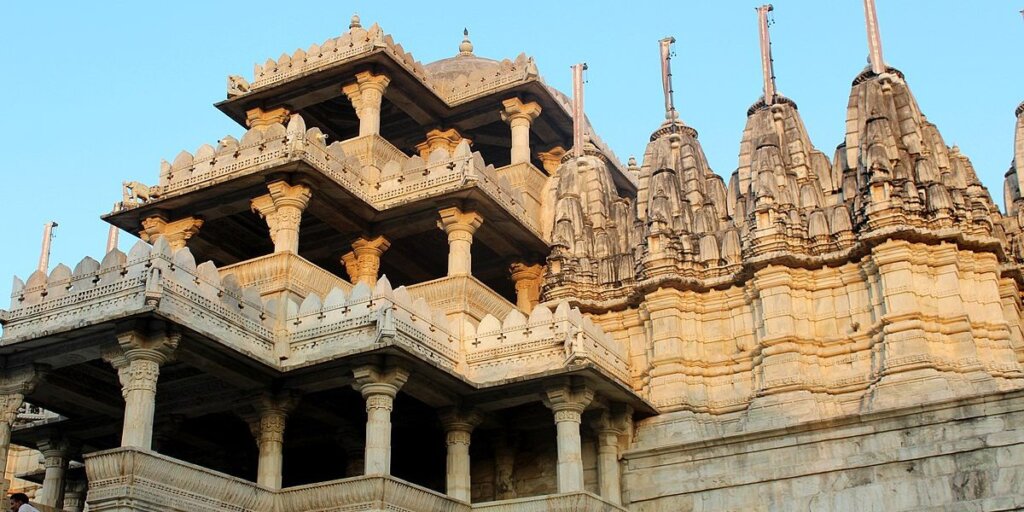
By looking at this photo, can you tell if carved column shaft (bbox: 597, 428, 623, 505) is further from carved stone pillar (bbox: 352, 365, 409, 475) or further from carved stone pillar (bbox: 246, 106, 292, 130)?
Answer: carved stone pillar (bbox: 246, 106, 292, 130)

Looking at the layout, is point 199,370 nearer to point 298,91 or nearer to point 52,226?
point 298,91

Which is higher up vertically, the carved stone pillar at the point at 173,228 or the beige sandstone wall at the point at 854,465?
the carved stone pillar at the point at 173,228

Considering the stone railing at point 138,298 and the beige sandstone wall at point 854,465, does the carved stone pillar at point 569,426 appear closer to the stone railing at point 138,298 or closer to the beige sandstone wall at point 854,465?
the beige sandstone wall at point 854,465

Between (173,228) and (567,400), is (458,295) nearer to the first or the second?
(567,400)

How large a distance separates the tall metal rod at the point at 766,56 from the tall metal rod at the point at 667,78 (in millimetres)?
2595

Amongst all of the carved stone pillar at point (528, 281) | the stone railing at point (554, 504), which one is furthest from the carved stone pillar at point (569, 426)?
the carved stone pillar at point (528, 281)

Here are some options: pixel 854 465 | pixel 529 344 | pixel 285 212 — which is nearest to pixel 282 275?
pixel 285 212

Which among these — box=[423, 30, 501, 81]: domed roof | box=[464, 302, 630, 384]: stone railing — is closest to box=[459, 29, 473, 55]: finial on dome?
box=[423, 30, 501, 81]: domed roof

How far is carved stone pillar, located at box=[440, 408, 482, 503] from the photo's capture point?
84.2ft

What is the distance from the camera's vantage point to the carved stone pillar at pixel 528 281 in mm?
32688

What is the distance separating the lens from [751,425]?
87.9 ft

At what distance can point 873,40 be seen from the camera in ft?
101

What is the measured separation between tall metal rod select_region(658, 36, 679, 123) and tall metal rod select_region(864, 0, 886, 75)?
5.31m

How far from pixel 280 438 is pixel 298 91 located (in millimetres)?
13172
